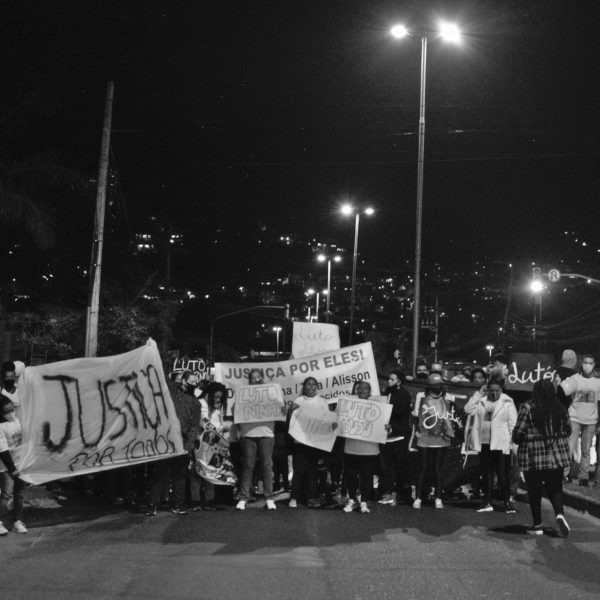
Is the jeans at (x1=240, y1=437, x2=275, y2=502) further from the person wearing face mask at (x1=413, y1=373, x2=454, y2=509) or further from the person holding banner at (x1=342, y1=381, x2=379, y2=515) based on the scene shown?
the person wearing face mask at (x1=413, y1=373, x2=454, y2=509)

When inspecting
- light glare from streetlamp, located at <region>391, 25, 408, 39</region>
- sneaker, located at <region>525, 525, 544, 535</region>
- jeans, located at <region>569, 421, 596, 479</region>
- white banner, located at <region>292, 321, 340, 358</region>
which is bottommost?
sneaker, located at <region>525, 525, 544, 535</region>

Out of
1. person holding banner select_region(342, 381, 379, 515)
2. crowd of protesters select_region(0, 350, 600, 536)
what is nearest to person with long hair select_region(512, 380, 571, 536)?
crowd of protesters select_region(0, 350, 600, 536)

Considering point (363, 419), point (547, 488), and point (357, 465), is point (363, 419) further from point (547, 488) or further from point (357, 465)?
point (547, 488)

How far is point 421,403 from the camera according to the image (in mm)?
10945

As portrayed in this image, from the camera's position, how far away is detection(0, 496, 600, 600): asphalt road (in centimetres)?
638

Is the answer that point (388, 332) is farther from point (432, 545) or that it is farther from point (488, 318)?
point (432, 545)

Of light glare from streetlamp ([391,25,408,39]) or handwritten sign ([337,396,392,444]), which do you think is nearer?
handwritten sign ([337,396,392,444])

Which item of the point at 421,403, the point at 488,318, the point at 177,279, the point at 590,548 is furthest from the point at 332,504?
the point at 177,279

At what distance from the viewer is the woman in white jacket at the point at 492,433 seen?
34.8 ft

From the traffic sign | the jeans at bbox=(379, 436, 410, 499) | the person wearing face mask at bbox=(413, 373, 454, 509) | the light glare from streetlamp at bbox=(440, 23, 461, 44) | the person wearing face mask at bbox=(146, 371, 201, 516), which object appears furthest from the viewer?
the traffic sign

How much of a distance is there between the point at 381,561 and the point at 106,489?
4796 millimetres

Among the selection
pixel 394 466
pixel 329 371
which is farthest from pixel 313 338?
pixel 394 466

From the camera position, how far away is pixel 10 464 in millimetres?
8797

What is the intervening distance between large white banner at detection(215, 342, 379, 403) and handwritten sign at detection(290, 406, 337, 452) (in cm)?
195
